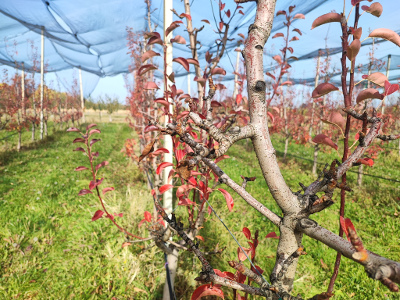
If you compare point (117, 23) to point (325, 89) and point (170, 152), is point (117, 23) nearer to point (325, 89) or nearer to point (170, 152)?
point (170, 152)

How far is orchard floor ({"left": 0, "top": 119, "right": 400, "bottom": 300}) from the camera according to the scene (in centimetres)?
221

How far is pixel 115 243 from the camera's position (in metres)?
2.75

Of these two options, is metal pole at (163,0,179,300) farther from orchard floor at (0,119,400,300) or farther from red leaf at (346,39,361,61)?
red leaf at (346,39,361,61)

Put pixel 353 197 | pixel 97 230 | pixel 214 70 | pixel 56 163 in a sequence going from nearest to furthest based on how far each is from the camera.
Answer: pixel 214 70 < pixel 97 230 < pixel 353 197 < pixel 56 163

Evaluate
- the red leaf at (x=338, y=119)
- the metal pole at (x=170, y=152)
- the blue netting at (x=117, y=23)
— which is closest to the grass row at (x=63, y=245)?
Result: the metal pole at (x=170, y=152)

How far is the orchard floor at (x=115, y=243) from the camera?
221cm

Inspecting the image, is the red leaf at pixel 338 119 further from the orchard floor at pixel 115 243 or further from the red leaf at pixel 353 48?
the orchard floor at pixel 115 243

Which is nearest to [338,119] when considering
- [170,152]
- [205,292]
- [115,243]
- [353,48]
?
A: [353,48]

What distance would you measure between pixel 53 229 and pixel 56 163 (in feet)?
10.6

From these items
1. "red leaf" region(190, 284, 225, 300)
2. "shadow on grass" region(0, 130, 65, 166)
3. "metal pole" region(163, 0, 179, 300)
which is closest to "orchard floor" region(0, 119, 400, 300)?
"metal pole" region(163, 0, 179, 300)

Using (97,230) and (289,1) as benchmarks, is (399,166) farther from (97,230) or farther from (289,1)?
(97,230)

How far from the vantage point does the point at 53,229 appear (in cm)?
309

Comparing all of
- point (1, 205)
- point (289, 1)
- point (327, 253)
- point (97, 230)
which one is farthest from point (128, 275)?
point (289, 1)

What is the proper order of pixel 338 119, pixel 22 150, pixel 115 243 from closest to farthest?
1. pixel 338 119
2. pixel 115 243
3. pixel 22 150
